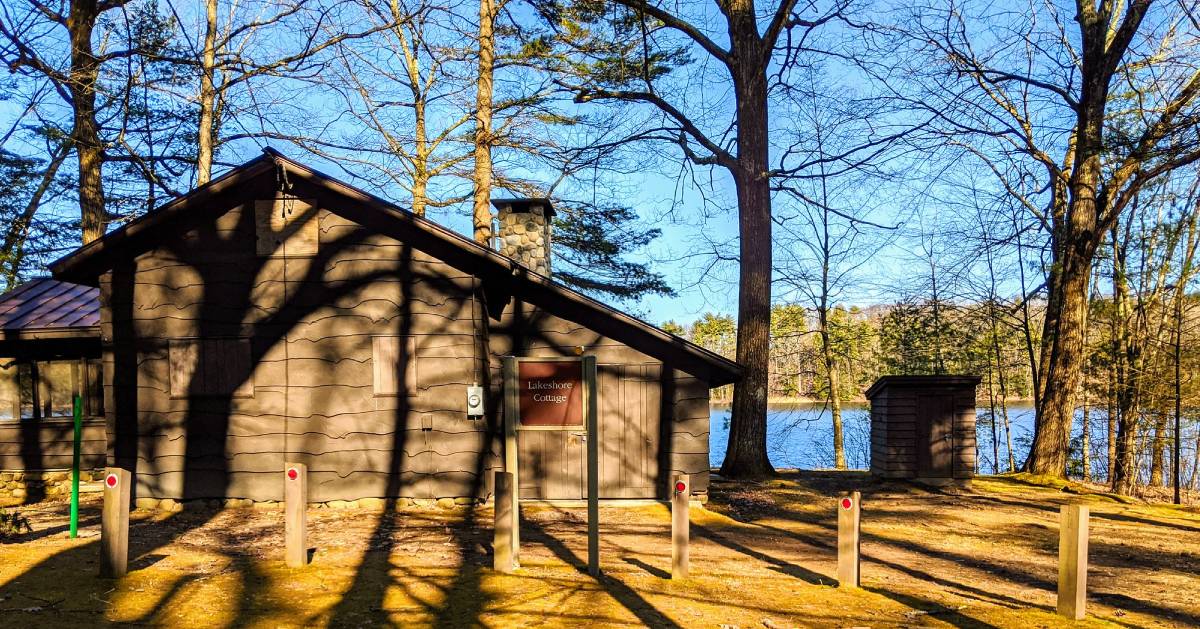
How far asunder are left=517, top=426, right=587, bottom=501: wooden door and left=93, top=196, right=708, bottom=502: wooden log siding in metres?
1.15

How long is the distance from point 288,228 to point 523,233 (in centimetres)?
404

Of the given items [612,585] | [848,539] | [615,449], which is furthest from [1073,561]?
[615,449]

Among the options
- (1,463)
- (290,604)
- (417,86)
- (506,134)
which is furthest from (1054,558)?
(417,86)

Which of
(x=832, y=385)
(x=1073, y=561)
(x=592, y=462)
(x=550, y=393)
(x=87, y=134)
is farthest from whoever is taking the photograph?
(x=832, y=385)

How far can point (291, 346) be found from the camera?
1223cm

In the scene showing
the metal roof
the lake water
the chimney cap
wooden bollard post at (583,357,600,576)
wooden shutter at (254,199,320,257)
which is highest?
the chimney cap

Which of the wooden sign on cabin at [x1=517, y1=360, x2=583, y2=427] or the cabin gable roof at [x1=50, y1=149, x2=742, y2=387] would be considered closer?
the wooden sign on cabin at [x1=517, y1=360, x2=583, y2=427]

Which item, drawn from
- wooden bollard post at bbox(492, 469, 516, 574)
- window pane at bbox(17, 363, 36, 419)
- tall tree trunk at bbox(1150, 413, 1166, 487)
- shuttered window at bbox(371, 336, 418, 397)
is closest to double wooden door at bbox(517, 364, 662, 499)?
shuttered window at bbox(371, 336, 418, 397)

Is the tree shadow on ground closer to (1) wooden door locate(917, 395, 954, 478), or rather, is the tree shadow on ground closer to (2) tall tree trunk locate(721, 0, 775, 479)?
(2) tall tree trunk locate(721, 0, 775, 479)

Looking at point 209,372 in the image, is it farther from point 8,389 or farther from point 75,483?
point 8,389

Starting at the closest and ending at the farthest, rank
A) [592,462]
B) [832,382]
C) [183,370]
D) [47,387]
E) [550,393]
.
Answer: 1. [592,462]
2. [550,393]
3. [183,370]
4. [47,387]
5. [832,382]

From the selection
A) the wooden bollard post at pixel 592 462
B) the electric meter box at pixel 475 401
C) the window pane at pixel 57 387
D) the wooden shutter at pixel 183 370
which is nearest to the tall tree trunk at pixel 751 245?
the electric meter box at pixel 475 401

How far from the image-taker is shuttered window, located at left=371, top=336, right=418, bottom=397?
1222 centimetres

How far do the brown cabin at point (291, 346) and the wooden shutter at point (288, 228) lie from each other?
22 mm
